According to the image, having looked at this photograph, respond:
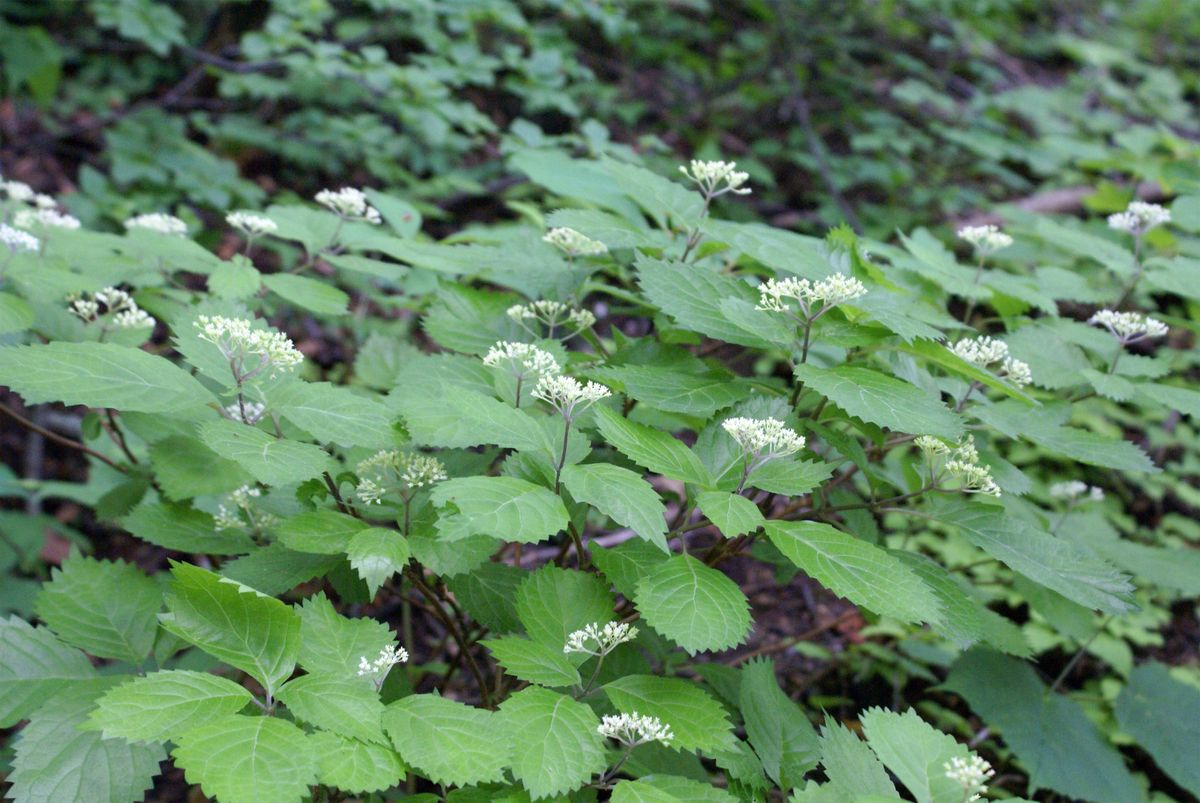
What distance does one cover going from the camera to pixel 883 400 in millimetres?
1366

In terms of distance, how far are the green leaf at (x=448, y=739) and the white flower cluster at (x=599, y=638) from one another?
161 millimetres

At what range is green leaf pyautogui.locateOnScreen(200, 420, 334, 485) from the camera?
124cm

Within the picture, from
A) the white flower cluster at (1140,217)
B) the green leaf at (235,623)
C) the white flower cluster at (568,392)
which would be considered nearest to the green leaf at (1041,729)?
the white flower cluster at (1140,217)

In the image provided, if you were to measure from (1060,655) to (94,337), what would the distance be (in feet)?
9.28

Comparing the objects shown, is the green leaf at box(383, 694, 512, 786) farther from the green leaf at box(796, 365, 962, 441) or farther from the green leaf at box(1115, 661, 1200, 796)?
the green leaf at box(1115, 661, 1200, 796)

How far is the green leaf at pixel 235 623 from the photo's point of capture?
1.22 m

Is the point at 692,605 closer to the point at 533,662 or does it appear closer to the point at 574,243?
the point at 533,662

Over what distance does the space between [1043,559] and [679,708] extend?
689 mm

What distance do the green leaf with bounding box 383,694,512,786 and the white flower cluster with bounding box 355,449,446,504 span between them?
0.36 metres

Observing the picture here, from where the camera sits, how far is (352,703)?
1.18 m

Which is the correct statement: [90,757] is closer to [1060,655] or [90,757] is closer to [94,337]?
[94,337]

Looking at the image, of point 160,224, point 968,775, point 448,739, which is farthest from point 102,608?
point 968,775

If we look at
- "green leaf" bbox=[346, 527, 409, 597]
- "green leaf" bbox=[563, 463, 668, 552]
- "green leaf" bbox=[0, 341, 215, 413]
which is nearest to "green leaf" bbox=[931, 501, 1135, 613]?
"green leaf" bbox=[563, 463, 668, 552]

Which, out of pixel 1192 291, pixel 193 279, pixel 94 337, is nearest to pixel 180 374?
pixel 94 337
